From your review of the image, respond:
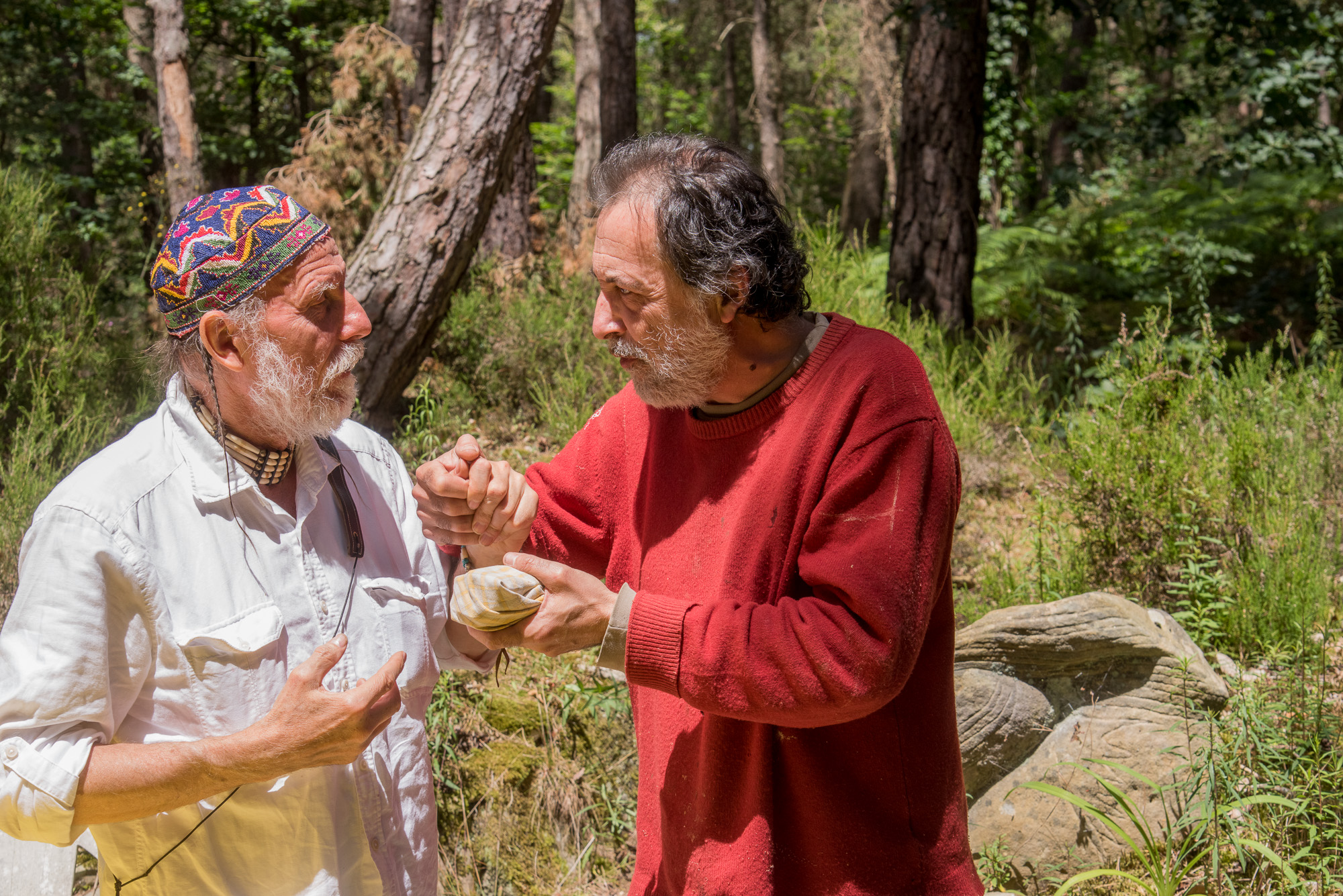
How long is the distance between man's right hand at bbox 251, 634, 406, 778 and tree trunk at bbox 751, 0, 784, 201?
13.2 metres

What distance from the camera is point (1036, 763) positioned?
3230 millimetres

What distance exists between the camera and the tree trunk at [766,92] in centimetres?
1402

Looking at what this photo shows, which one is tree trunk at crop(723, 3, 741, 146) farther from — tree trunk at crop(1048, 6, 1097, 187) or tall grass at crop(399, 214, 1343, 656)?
tall grass at crop(399, 214, 1343, 656)

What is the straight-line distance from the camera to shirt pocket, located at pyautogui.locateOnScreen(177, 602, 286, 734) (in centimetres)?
170

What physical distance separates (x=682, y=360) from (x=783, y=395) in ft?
0.69

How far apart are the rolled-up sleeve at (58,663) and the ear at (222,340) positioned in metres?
0.39

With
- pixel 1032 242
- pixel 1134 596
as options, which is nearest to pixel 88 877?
pixel 1134 596

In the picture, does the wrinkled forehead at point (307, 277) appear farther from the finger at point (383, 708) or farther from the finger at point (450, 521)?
the finger at point (383, 708)

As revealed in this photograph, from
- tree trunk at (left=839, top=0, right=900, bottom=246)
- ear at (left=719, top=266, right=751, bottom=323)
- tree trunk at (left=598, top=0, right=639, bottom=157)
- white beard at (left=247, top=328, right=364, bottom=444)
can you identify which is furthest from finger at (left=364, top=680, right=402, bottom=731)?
tree trunk at (left=839, top=0, right=900, bottom=246)


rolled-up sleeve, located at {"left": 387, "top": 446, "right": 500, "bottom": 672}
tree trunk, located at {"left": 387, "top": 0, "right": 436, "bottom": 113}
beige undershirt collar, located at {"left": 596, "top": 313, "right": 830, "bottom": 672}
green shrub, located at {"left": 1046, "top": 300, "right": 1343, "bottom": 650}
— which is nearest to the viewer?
beige undershirt collar, located at {"left": 596, "top": 313, "right": 830, "bottom": 672}

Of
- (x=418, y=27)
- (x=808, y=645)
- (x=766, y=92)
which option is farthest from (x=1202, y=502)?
(x=766, y=92)

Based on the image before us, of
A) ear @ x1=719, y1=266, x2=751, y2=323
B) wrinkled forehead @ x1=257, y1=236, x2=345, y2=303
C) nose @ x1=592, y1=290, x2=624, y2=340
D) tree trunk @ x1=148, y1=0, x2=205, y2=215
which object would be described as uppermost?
tree trunk @ x1=148, y1=0, x2=205, y2=215

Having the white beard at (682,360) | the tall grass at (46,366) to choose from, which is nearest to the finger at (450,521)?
the white beard at (682,360)

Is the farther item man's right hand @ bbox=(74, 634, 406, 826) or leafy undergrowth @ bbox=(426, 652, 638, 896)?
leafy undergrowth @ bbox=(426, 652, 638, 896)
